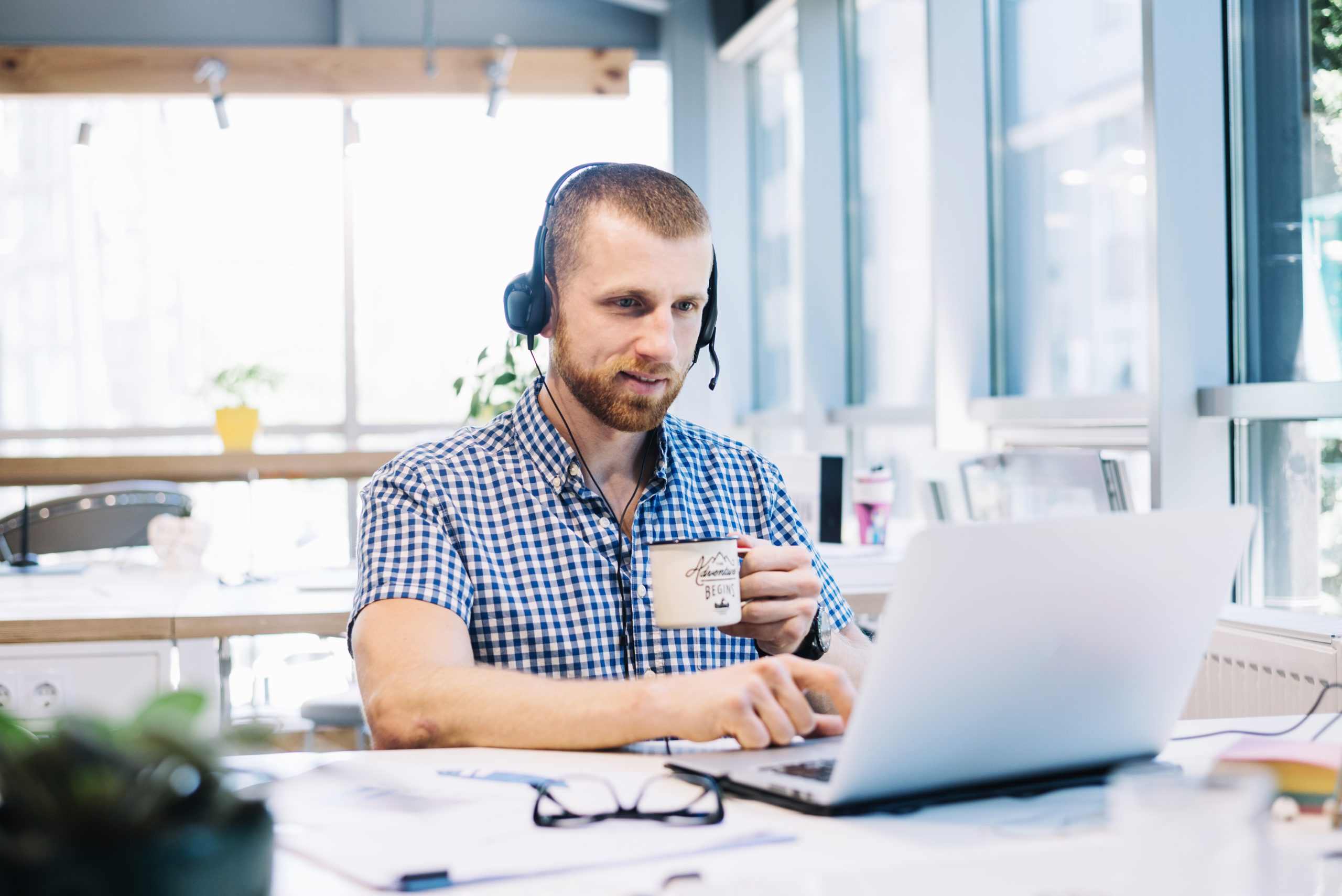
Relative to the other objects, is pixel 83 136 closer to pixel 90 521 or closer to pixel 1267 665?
pixel 90 521

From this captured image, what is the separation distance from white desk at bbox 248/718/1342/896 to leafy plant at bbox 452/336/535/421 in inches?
112

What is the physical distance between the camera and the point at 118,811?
421mm

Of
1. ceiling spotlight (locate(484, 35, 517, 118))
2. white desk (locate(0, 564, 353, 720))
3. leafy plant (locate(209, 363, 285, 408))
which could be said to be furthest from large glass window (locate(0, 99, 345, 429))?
white desk (locate(0, 564, 353, 720))

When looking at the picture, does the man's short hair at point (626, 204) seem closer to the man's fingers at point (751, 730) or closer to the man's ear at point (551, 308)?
the man's ear at point (551, 308)

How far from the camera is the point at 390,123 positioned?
18.6 ft

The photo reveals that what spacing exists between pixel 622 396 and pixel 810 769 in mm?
584

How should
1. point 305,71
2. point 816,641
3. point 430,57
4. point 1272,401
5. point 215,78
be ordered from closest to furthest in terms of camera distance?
1. point 816,641
2. point 1272,401
3. point 430,57
4. point 215,78
5. point 305,71

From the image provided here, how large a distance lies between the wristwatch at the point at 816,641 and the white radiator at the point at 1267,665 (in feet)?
1.84

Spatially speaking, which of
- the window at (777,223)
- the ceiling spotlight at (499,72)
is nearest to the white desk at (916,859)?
the window at (777,223)

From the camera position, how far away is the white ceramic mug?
0.99 meters

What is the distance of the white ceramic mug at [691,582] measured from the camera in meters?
0.99

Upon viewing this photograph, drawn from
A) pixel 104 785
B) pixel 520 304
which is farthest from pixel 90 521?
pixel 104 785

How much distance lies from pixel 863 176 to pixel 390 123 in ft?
8.64

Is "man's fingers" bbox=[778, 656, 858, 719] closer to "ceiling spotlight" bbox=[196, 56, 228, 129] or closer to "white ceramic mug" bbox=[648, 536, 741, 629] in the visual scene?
"white ceramic mug" bbox=[648, 536, 741, 629]
